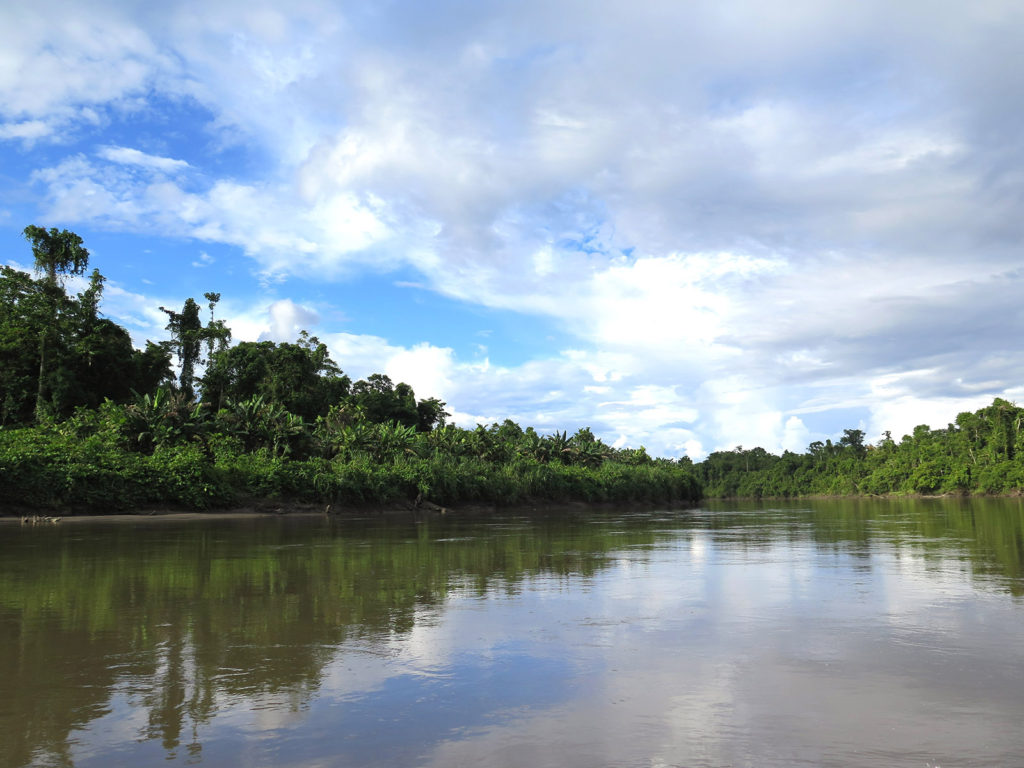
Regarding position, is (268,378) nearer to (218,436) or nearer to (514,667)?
(218,436)

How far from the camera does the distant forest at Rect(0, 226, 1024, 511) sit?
41.7 meters

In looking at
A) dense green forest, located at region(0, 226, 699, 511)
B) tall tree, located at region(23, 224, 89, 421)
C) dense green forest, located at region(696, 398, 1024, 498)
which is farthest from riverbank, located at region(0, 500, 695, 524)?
dense green forest, located at region(696, 398, 1024, 498)

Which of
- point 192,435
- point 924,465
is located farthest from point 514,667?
point 924,465

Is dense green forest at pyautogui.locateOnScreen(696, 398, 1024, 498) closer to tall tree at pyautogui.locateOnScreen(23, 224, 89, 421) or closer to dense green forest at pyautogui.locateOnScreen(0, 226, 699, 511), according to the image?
dense green forest at pyautogui.locateOnScreen(0, 226, 699, 511)

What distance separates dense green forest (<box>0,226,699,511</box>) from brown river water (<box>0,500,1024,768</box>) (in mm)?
30418

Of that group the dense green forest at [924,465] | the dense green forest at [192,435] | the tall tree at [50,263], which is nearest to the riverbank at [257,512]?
the dense green forest at [192,435]

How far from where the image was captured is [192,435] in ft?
163

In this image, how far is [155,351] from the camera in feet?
230

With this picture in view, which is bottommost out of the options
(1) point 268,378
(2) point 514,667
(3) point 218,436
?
(2) point 514,667

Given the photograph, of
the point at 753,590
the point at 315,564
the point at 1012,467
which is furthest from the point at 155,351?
the point at 1012,467

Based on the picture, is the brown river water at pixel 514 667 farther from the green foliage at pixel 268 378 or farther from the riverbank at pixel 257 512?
the green foliage at pixel 268 378

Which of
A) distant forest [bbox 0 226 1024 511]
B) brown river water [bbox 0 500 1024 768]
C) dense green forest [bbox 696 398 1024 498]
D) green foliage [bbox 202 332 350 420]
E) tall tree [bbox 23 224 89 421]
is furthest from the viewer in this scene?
dense green forest [bbox 696 398 1024 498]

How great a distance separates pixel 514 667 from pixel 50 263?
6440cm

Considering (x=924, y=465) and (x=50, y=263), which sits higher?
(x=50, y=263)
